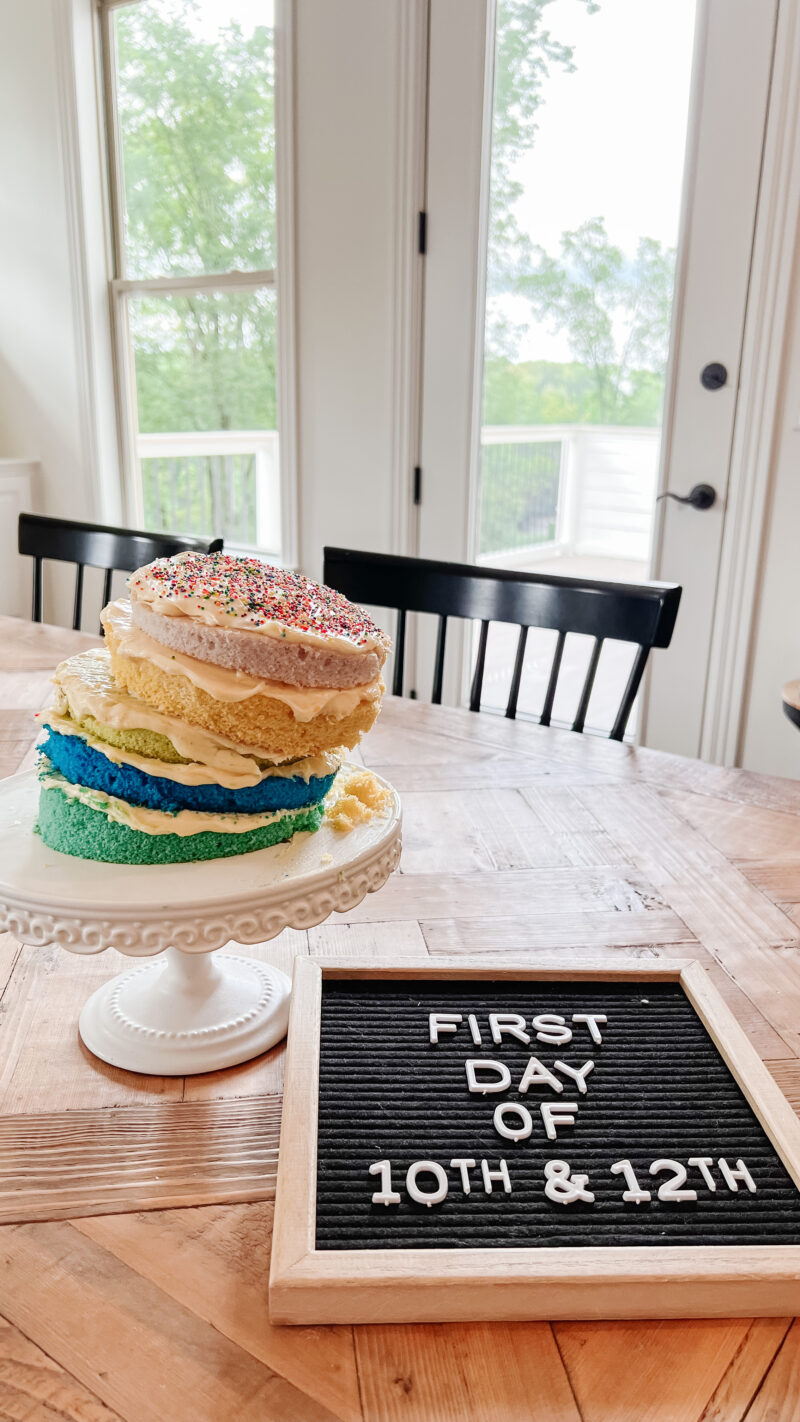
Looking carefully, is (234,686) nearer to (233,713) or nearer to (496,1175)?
(233,713)

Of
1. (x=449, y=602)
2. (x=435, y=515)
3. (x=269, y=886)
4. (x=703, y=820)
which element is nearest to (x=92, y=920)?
(x=269, y=886)

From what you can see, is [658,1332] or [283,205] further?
[283,205]

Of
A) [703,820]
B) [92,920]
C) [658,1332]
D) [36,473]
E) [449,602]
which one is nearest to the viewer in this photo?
[658,1332]

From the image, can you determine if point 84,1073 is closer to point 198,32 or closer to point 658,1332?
point 658,1332

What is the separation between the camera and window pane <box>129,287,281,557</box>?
132 inches

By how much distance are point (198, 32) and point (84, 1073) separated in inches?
139

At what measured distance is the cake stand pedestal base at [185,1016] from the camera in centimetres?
68

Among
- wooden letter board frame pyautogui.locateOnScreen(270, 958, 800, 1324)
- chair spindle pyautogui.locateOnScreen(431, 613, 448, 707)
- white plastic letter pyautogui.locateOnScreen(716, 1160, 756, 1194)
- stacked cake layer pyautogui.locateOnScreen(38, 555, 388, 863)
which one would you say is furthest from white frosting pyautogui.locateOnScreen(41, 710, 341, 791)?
chair spindle pyautogui.locateOnScreen(431, 613, 448, 707)

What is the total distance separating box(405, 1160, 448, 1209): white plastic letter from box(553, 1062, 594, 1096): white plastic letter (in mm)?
113

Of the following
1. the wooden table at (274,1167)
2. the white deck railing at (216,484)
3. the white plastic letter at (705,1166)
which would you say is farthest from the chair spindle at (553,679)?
the white deck railing at (216,484)

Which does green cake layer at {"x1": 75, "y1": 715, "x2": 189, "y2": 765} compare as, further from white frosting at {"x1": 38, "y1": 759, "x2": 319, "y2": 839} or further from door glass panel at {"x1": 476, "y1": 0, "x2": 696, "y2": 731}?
door glass panel at {"x1": 476, "y1": 0, "x2": 696, "y2": 731}

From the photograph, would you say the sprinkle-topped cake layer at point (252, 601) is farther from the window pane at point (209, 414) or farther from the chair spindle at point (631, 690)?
the window pane at point (209, 414)

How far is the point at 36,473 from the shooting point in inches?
156

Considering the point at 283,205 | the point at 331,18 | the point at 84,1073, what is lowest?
the point at 84,1073
